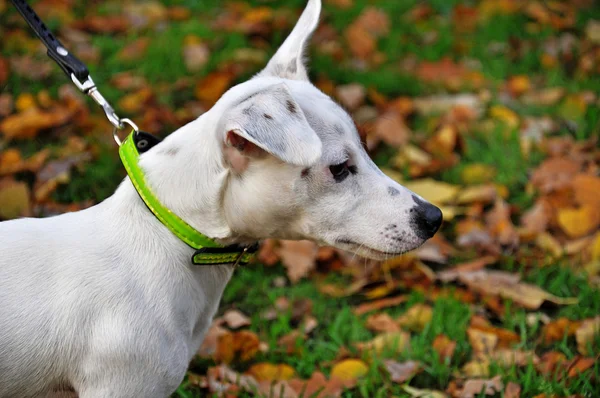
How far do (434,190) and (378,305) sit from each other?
990 millimetres

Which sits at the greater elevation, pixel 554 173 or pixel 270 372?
pixel 270 372

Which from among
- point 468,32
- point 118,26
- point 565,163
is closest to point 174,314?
point 565,163

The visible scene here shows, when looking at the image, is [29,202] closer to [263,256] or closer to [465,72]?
[263,256]

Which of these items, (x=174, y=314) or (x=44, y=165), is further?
(x=44, y=165)

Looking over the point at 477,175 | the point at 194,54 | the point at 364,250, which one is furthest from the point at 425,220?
the point at 194,54

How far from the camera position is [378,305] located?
3564 mm

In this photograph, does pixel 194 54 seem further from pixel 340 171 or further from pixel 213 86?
pixel 340 171

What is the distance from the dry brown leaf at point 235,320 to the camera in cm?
341

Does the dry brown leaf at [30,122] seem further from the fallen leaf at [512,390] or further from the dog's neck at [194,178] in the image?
the fallen leaf at [512,390]

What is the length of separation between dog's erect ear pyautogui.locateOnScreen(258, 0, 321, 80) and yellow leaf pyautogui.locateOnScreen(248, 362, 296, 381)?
3.93ft

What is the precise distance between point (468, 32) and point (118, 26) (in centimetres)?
280

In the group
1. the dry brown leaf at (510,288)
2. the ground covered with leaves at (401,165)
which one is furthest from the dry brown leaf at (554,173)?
the dry brown leaf at (510,288)

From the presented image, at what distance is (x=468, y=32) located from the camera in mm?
6281

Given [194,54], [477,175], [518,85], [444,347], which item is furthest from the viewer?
[518,85]
